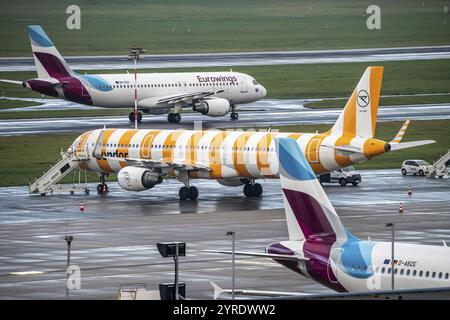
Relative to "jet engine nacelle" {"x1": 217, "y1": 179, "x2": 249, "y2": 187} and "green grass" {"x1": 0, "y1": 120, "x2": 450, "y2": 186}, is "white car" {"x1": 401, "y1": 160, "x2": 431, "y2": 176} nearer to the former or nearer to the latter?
"green grass" {"x1": 0, "y1": 120, "x2": 450, "y2": 186}

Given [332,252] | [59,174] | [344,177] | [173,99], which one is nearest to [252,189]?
[344,177]

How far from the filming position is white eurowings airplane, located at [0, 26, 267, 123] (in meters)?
126

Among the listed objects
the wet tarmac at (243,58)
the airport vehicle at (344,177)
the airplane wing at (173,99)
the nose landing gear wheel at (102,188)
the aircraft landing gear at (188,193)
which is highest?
the wet tarmac at (243,58)

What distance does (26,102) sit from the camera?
474ft

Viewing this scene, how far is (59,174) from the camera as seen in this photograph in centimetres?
8544

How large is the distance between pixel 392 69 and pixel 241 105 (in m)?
31.3

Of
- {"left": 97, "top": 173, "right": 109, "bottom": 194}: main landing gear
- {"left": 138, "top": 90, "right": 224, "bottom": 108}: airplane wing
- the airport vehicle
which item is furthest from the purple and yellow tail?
the airport vehicle

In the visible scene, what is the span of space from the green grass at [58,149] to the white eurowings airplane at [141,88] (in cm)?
1501

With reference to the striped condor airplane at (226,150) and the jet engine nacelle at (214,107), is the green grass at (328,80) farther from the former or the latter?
the striped condor airplane at (226,150)

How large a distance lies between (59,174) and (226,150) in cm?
1231

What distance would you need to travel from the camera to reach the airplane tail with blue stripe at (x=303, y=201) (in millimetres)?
40906

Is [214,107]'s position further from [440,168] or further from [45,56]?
[440,168]

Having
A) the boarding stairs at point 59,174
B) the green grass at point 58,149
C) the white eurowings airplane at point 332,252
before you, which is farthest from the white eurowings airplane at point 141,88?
the white eurowings airplane at point 332,252

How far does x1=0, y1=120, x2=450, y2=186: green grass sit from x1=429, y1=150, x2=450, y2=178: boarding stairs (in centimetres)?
569
